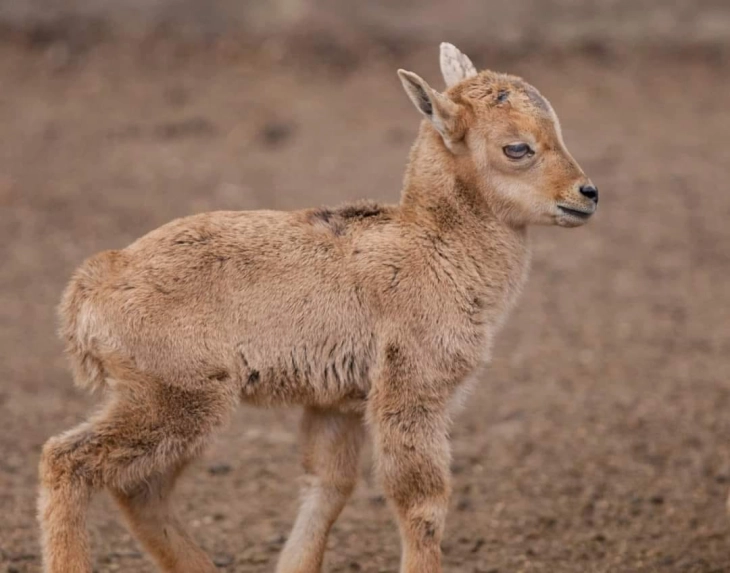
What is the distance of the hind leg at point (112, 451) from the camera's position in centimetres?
584

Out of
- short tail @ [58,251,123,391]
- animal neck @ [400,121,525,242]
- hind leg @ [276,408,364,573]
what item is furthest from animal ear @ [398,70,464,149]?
short tail @ [58,251,123,391]

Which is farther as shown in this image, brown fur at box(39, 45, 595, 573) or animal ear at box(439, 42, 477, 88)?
animal ear at box(439, 42, 477, 88)

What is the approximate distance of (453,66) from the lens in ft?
23.1

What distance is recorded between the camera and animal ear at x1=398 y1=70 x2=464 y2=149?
6.43 m

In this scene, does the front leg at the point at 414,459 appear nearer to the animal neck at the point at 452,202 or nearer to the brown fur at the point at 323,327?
the brown fur at the point at 323,327

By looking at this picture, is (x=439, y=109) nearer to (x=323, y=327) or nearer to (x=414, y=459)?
(x=323, y=327)

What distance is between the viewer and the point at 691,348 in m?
10.7

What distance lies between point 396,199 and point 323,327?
23.5ft

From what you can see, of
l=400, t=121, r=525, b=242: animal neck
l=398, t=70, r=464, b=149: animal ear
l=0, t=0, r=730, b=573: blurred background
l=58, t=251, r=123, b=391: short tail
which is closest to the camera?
l=58, t=251, r=123, b=391: short tail

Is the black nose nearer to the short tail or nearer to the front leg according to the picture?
the front leg

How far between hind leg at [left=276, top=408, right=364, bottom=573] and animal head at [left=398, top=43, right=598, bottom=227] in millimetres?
1298

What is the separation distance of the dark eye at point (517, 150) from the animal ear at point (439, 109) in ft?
0.78

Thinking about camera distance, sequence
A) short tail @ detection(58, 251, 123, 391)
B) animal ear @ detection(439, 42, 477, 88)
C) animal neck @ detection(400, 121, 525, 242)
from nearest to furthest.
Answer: short tail @ detection(58, 251, 123, 391) < animal neck @ detection(400, 121, 525, 242) < animal ear @ detection(439, 42, 477, 88)

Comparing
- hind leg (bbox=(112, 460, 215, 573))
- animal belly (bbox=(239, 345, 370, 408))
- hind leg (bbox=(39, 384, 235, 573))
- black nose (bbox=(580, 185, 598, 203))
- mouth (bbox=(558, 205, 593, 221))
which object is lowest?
hind leg (bbox=(112, 460, 215, 573))
